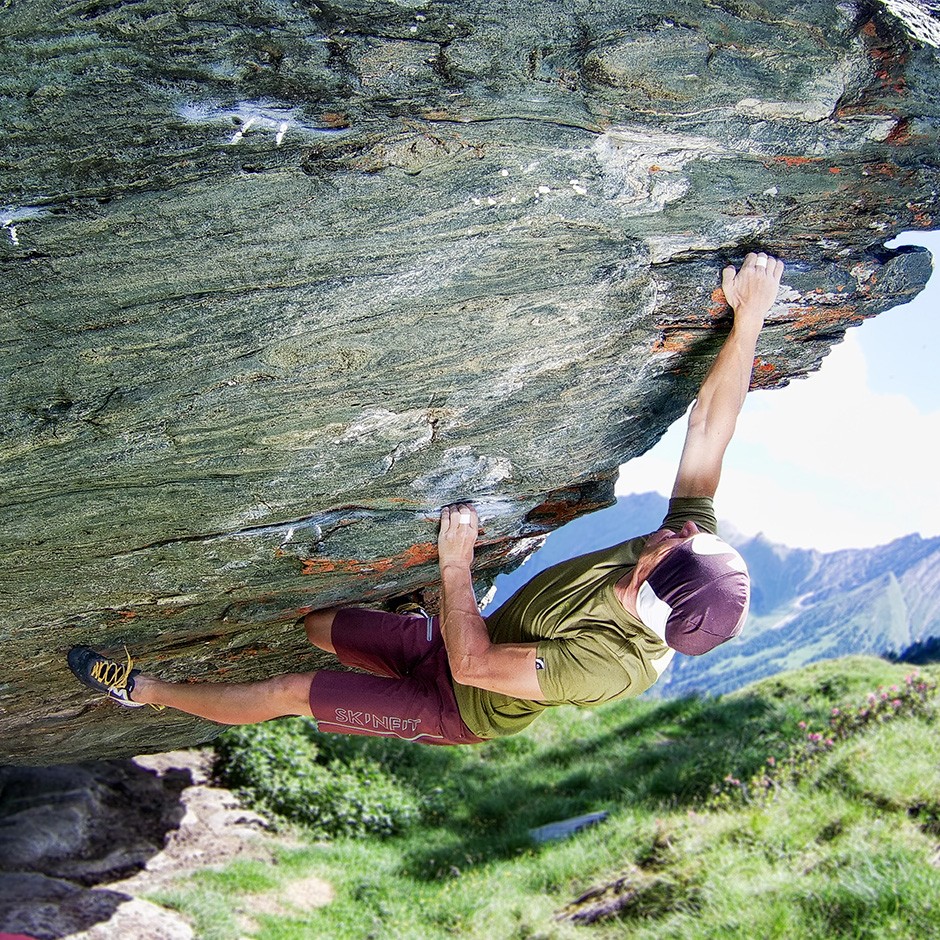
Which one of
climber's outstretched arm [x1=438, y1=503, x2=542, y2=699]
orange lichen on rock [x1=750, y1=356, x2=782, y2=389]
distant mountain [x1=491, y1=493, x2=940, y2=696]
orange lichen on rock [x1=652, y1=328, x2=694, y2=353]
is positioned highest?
distant mountain [x1=491, y1=493, x2=940, y2=696]

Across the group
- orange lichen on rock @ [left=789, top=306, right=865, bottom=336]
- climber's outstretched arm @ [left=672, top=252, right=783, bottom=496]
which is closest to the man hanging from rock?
climber's outstretched arm @ [left=672, top=252, right=783, bottom=496]

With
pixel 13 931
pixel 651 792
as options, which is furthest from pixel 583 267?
pixel 651 792

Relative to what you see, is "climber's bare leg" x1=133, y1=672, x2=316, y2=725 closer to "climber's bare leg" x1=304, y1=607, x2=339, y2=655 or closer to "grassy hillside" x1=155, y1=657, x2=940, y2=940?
"climber's bare leg" x1=304, y1=607, x2=339, y2=655

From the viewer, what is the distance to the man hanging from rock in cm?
486

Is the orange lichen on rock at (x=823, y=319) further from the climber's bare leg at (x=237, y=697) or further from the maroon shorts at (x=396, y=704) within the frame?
the climber's bare leg at (x=237, y=697)

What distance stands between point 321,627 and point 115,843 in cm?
783

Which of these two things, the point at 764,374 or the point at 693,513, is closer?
the point at 693,513

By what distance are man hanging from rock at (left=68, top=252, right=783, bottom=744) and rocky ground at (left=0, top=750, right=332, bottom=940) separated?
518 centimetres

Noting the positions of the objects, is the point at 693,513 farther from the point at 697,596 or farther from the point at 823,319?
the point at 823,319

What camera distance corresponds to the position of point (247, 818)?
14.3 metres

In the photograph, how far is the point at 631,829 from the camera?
1332 cm

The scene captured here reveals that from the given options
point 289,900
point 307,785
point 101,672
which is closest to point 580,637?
point 101,672

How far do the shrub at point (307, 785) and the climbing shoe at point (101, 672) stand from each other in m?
8.81

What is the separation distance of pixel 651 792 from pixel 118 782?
933 cm
